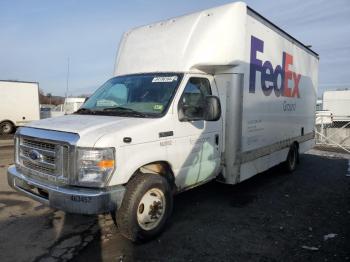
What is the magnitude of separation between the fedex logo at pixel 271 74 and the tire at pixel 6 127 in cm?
A: 1794

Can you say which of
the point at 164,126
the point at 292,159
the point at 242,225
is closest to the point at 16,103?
the point at 292,159

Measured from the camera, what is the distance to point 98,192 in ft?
13.3

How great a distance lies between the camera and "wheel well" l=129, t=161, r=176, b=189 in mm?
4720

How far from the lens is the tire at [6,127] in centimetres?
2094

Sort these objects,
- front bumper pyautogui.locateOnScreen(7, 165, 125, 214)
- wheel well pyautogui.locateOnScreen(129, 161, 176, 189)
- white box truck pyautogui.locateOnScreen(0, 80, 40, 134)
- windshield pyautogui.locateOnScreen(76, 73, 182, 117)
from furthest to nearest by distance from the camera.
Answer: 1. white box truck pyautogui.locateOnScreen(0, 80, 40, 134)
2. windshield pyautogui.locateOnScreen(76, 73, 182, 117)
3. wheel well pyautogui.locateOnScreen(129, 161, 176, 189)
4. front bumper pyautogui.locateOnScreen(7, 165, 125, 214)

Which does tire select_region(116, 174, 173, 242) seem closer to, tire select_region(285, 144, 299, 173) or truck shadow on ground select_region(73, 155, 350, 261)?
truck shadow on ground select_region(73, 155, 350, 261)

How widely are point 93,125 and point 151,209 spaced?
141 cm

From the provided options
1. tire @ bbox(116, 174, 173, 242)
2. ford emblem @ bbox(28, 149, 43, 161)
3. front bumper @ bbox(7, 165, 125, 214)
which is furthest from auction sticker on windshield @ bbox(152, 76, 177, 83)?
ford emblem @ bbox(28, 149, 43, 161)

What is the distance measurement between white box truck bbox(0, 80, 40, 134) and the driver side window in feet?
60.0

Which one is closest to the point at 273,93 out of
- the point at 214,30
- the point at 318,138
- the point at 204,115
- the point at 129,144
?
the point at 214,30

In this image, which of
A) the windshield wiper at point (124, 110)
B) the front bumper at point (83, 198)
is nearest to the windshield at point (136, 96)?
the windshield wiper at point (124, 110)

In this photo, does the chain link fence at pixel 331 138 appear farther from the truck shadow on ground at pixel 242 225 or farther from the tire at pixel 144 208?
the tire at pixel 144 208

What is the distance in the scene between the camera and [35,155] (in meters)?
4.63

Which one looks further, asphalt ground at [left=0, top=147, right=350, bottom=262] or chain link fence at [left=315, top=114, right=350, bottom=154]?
chain link fence at [left=315, top=114, right=350, bottom=154]
